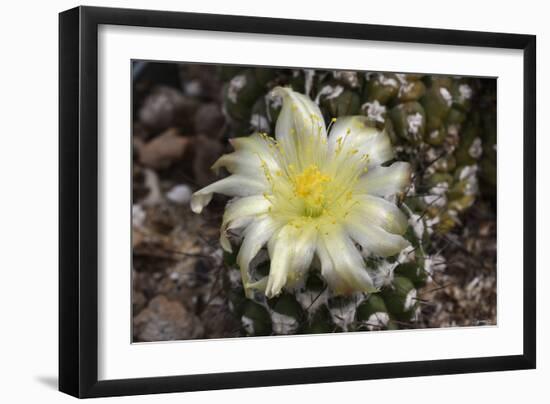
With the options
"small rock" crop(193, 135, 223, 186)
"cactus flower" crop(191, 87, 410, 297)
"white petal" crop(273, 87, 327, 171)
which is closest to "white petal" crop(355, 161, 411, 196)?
"cactus flower" crop(191, 87, 410, 297)

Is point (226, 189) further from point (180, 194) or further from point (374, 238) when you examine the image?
point (374, 238)

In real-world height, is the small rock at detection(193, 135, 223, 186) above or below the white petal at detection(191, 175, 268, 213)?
above

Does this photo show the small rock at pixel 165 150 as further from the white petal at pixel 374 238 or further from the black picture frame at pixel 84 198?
the white petal at pixel 374 238

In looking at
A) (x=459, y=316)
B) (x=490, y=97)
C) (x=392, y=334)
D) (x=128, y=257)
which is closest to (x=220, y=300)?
(x=128, y=257)

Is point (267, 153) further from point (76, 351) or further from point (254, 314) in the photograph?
point (76, 351)

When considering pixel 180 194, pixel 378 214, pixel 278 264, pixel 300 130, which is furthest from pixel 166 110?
pixel 378 214

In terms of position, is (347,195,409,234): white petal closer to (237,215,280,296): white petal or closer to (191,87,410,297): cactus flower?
(191,87,410,297): cactus flower

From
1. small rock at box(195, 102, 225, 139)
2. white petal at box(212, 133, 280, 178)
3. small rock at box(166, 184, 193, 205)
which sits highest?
small rock at box(195, 102, 225, 139)
